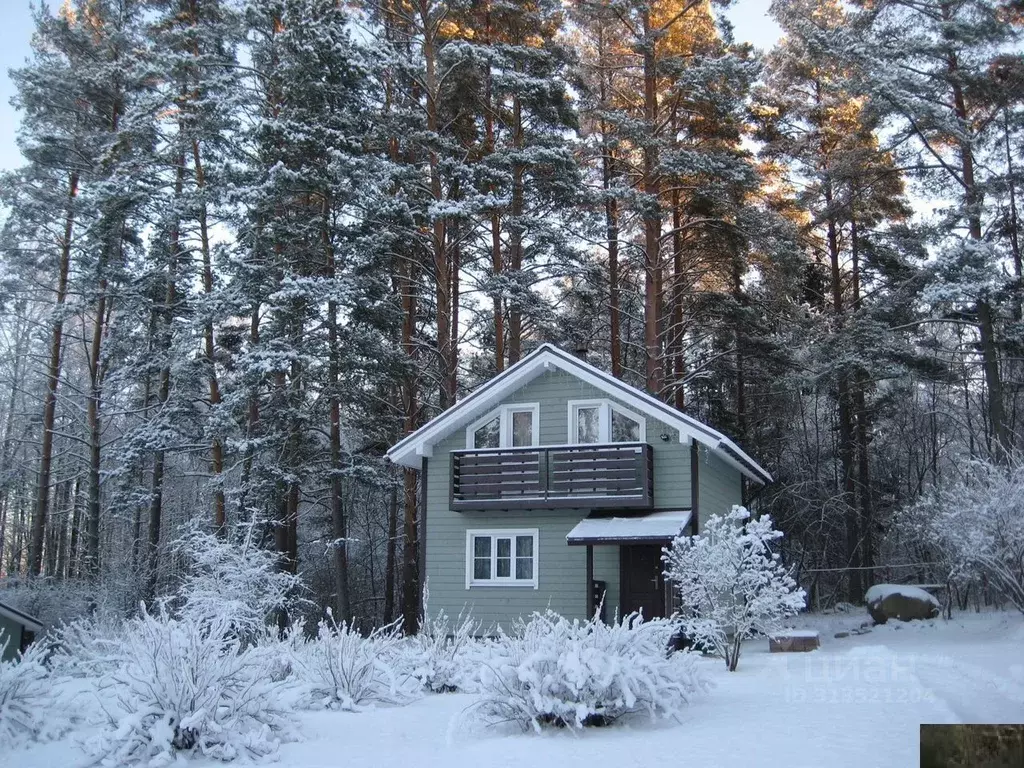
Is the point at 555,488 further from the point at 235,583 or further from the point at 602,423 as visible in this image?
the point at 235,583

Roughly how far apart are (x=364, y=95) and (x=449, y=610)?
12732mm

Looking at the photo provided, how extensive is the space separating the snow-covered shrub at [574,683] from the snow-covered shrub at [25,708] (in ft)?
12.3

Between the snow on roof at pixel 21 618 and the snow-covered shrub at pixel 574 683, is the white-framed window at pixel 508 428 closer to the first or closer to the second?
the snow on roof at pixel 21 618

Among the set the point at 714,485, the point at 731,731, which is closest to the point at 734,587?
the point at 731,731

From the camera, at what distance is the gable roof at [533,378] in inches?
699

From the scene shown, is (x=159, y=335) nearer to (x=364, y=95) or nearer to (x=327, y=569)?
(x=364, y=95)

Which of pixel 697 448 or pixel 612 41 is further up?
pixel 612 41

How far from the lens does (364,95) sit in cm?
2289

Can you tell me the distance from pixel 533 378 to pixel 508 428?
1.19 meters

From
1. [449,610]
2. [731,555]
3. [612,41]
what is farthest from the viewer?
[612,41]

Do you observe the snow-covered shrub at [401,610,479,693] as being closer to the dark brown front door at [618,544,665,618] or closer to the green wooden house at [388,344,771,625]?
the green wooden house at [388,344,771,625]

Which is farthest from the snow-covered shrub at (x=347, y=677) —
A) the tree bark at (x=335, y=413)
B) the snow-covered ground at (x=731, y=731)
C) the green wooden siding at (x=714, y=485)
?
the tree bark at (x=335, y=413)

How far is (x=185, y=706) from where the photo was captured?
24.7ft

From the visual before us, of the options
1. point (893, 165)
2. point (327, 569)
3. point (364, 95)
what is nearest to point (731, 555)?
point (893, 165)
